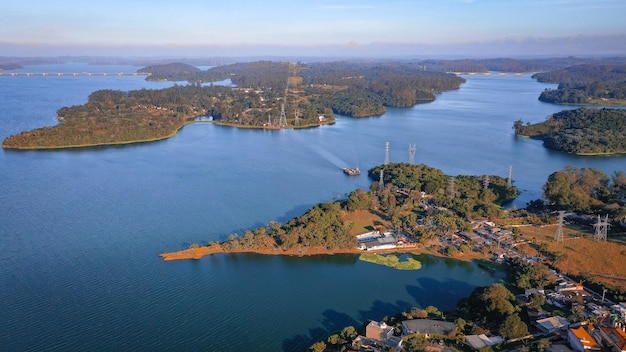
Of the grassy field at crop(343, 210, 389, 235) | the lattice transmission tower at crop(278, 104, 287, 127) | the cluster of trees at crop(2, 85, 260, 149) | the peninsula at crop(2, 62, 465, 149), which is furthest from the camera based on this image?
the lattice transmission tower at crop(278, 104, 287, 127)

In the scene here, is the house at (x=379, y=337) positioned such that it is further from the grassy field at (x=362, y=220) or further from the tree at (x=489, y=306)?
the grassy field at (x=362, y=220)

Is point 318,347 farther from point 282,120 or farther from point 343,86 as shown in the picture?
point 343,86

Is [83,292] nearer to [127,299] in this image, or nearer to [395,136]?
[127,299]

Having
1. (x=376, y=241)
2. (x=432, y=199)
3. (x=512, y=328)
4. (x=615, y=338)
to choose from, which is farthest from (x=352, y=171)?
(x=615, y=338)

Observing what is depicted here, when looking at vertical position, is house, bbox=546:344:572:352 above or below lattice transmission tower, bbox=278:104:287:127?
below

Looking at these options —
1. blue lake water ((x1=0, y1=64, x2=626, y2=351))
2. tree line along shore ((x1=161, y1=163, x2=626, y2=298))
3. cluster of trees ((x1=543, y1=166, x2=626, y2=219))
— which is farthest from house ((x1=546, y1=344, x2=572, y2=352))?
cluster of trees ((x1=543, y1=166, x2=626, y2=219))

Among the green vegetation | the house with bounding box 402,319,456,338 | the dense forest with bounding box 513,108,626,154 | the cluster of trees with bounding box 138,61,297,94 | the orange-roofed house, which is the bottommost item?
the green vegetation

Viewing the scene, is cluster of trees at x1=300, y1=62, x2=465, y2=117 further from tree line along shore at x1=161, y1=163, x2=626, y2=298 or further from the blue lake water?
tree line along shore at x1=161, y1=163, x2=626, y2=298
